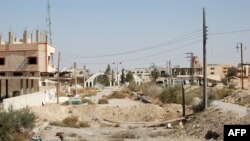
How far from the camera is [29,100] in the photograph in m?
48.7

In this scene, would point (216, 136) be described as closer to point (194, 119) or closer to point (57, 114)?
point (194, 119)

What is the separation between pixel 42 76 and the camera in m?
80.6

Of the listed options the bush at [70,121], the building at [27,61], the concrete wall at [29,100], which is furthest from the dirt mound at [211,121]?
the building at [27,61]

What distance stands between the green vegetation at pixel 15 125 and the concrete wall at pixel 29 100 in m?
7.11

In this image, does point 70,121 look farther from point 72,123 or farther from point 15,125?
point 15,125

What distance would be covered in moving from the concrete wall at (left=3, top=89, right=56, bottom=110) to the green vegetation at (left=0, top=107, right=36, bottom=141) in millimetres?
7111

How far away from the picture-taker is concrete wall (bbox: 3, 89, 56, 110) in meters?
40.4

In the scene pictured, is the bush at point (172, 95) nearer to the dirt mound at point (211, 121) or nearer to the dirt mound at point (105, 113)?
the dirt mound at point (105, 113)

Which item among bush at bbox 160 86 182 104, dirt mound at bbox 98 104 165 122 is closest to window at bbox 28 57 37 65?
bush at bbox 160 86 182 104

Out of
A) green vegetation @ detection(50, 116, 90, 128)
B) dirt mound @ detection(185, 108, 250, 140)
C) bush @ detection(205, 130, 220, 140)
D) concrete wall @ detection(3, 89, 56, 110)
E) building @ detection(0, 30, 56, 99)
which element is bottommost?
green vegetation @ detection(50, 116, 90, 128)

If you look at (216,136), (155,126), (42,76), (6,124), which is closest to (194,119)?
(155,126)

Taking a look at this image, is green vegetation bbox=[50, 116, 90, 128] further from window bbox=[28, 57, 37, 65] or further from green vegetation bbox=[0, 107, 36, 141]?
window bbox=[28, 57, 37, 65]

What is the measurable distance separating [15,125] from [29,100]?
19.8 meters

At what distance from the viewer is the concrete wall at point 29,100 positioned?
40.4m
